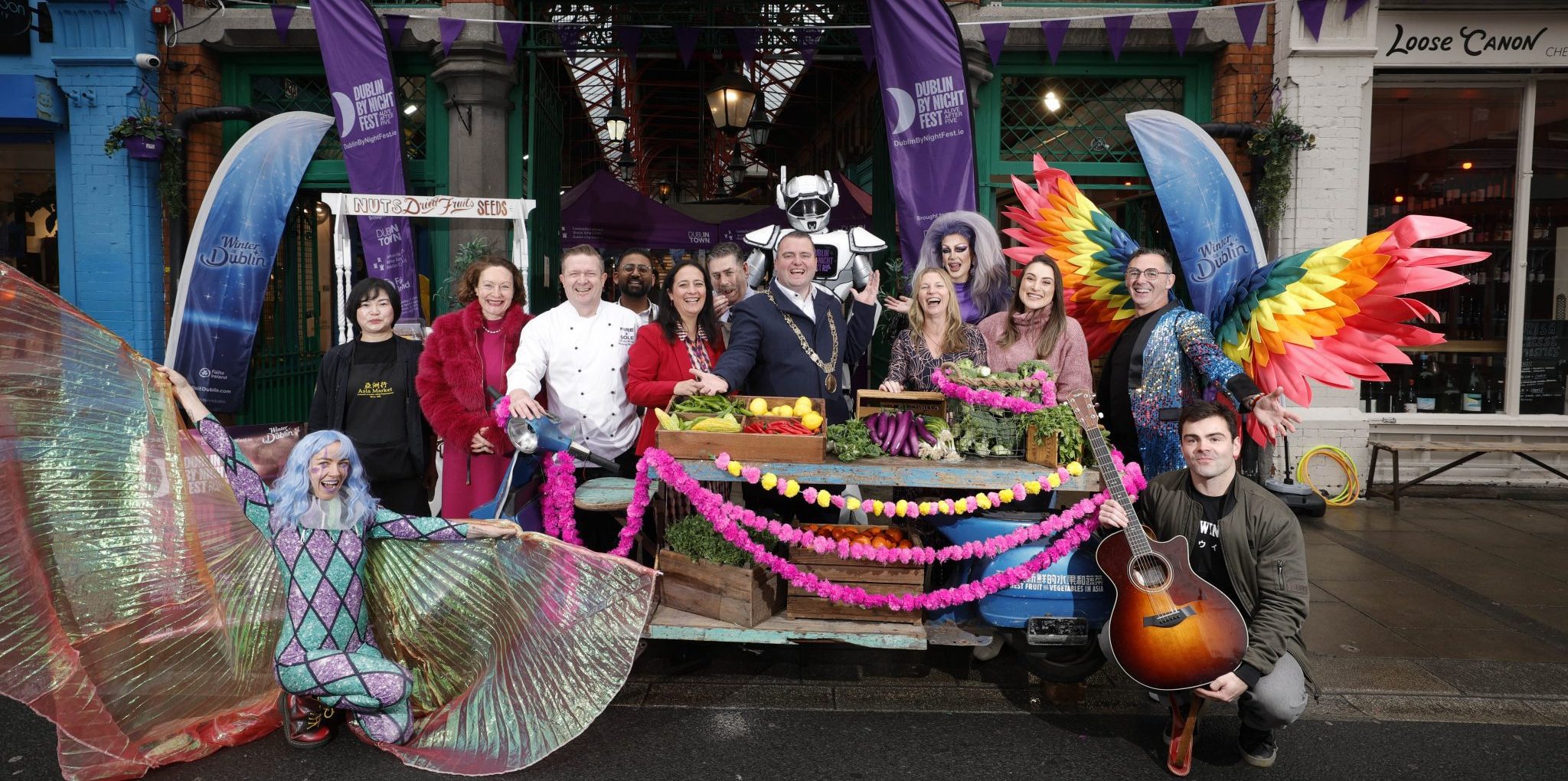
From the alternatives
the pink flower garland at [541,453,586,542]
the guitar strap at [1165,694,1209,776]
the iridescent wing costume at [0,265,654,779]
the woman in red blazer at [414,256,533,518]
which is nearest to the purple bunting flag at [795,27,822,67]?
the woman in red blazer at [414,256,533,518]

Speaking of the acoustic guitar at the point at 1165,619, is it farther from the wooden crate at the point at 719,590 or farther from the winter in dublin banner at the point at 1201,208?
the winter in dublin banner at the point at 1201,208

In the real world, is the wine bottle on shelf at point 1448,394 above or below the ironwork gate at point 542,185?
below

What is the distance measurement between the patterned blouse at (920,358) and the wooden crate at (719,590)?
1.21 metres

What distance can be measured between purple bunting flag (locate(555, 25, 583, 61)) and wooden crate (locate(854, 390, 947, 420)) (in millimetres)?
5185

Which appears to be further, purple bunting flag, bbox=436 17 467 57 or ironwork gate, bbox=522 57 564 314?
ironwork gate, bbox=522 57 564 314

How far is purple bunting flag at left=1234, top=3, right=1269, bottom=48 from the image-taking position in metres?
8.30

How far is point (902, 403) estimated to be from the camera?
4.73 m

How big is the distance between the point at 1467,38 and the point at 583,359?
27.2ft

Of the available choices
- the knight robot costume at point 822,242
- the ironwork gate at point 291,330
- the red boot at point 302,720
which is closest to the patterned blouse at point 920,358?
the knight robot costume at point 822,242

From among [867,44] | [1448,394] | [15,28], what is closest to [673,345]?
[867,44]

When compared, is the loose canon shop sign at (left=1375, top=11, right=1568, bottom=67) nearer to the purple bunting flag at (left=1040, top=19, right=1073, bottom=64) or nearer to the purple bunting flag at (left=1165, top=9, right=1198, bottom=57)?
the purple bunting flag at (left=1165, top=9, right=1198, bottom=57)

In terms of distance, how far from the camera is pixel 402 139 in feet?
28.3

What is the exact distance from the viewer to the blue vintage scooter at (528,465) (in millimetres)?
4367

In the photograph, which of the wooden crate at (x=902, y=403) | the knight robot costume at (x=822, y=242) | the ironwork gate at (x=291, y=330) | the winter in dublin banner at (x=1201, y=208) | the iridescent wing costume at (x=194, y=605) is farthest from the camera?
the ironwork gate at (x=291, y=330)
